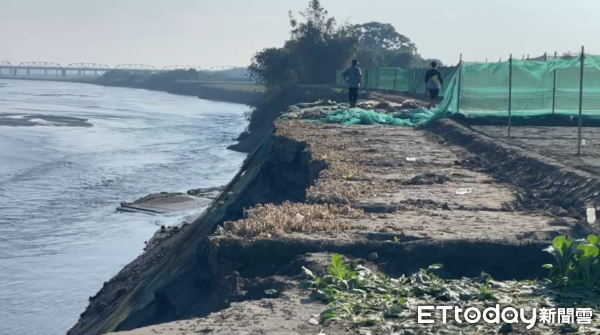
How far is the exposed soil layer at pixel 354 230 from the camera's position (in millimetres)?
7861

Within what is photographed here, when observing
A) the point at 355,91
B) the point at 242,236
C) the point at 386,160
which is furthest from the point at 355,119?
the point at 242,236

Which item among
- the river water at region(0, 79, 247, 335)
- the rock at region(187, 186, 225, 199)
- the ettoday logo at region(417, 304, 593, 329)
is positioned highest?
the ettoday logo at region(417, 304, 593, 329)

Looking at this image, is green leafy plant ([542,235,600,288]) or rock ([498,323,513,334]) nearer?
rock ([498,323,513,334])

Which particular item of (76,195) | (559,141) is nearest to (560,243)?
(559,141)

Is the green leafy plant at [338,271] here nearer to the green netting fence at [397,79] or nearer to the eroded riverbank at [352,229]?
the eroded riverbank at [352,229]

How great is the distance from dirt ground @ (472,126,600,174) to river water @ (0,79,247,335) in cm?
834

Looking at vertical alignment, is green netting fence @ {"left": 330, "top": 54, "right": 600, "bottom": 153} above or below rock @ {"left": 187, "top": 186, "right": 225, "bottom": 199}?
above

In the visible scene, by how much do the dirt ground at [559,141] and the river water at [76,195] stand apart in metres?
8.34

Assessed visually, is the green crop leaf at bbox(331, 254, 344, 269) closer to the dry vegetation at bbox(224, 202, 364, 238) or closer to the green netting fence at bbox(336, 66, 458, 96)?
the dry vegetation at bbox(224, 202, 364, 238)

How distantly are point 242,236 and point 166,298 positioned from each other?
3.60m

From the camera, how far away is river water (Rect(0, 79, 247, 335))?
16.7 metres

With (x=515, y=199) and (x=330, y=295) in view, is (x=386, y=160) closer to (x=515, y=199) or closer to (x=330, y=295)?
(x=515, y=199)

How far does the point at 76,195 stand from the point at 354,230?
21937 mm

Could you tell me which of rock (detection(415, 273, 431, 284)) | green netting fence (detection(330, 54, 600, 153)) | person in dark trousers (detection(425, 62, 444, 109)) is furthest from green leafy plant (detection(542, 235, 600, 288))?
person in dark trousers (detection(425, 62, 444, 109))
